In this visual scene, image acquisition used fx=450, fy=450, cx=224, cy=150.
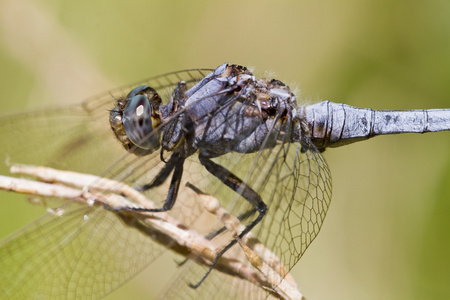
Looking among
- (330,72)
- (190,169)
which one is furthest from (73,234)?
(330,72)

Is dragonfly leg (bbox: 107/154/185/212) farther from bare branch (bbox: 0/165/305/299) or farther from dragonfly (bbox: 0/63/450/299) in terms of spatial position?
bare branch (bbox: 0/165/305/299)

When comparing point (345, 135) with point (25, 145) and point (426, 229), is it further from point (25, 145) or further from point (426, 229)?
point (25, 145)

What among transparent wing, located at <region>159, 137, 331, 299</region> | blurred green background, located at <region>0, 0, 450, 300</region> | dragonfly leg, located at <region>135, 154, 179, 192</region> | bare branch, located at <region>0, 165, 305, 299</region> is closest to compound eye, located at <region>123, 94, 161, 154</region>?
dragonfly leg, located at <region>135, 154, 179, 192</region>

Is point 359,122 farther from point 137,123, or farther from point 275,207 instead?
point 137,123

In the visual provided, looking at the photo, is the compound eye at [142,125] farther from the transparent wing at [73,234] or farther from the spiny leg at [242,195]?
the spiny leg at [242,195]

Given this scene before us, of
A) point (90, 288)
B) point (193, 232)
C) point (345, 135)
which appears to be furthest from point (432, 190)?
point (90, 288)

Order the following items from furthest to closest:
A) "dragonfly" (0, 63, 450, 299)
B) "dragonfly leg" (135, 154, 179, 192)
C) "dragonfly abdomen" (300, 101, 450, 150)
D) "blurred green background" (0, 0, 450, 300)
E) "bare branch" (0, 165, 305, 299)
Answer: "blurred green background" (0, 0, 450, 300)
"dragonfly abdomen" (300, 101, 450, 150)
"dragonfly leg" (135, 154, 179, 192)
"dragonfly" (0, 63, 450, 299)
"bare branch" (0, 165, 305, 299)
